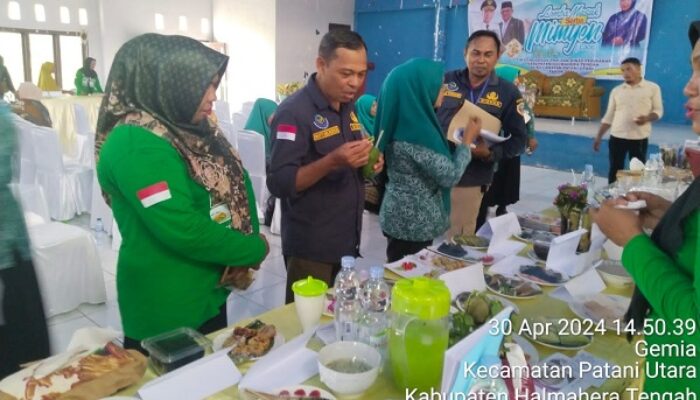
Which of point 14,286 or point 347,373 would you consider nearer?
point 347,373

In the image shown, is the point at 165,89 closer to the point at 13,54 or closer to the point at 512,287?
the point at 512,287

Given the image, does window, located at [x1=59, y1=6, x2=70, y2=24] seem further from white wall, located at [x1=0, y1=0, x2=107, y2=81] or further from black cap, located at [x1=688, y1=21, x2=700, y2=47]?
black cap, located at [x1=688, y1=21, x2=700, y2=47]

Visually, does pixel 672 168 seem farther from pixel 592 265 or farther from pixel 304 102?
pixel 304 102

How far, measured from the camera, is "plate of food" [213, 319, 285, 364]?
3.77 feet

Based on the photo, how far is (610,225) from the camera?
1.10m

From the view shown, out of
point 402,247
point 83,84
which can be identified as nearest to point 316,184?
point 402,247

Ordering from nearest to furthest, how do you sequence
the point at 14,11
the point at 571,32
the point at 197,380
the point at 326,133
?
the point at 197,380 < the point at 326,133 < the point at 14,11 < the point at 571,32

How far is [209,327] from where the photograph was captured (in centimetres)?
153

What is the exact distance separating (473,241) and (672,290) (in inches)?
40.9

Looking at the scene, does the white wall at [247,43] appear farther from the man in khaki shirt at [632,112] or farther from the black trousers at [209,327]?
the black trousers at [209,327]

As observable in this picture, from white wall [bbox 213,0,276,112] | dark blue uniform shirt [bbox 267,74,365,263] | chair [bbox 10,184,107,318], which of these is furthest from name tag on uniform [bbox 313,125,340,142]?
white wall [bbox 213,0,276,112]

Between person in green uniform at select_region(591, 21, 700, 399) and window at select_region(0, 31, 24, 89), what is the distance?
951 cm

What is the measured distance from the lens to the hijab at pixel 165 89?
4.22 ft

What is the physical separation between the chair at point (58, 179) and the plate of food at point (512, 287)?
147 inches
